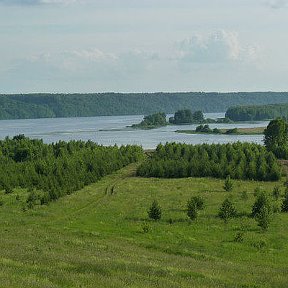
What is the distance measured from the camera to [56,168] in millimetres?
92250

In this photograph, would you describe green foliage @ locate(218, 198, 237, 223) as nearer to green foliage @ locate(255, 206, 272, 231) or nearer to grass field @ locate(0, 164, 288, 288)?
grass field @ locate(0, 164, 288, 288)

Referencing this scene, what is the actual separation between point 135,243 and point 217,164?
5608 cm

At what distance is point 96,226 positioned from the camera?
51469mm

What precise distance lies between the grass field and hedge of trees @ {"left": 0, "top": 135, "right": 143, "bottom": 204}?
8.66 feet

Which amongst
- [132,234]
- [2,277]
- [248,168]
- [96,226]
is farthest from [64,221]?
[248,168]

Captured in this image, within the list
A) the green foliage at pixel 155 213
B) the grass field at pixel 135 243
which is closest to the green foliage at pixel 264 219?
the grass field at pixel 135 243

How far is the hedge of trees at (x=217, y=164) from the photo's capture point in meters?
93.8

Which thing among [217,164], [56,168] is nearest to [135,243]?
[56,168]

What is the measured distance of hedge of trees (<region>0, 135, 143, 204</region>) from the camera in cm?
8138

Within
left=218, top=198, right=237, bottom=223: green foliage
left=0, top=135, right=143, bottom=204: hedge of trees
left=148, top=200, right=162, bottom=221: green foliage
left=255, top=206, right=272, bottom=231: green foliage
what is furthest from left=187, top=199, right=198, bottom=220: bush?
left=0, top=135, right=143, bottom=204: hedge of trees

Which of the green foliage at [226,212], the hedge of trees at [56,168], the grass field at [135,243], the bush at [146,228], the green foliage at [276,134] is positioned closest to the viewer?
the grass field at [135,243]

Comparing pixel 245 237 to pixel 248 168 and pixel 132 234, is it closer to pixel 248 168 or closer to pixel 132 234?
pixel 132 234

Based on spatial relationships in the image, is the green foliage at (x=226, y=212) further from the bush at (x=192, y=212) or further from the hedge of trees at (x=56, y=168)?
the hedge of trees at (x=56, y=168)

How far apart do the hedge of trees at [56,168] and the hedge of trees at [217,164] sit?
8.03 m
